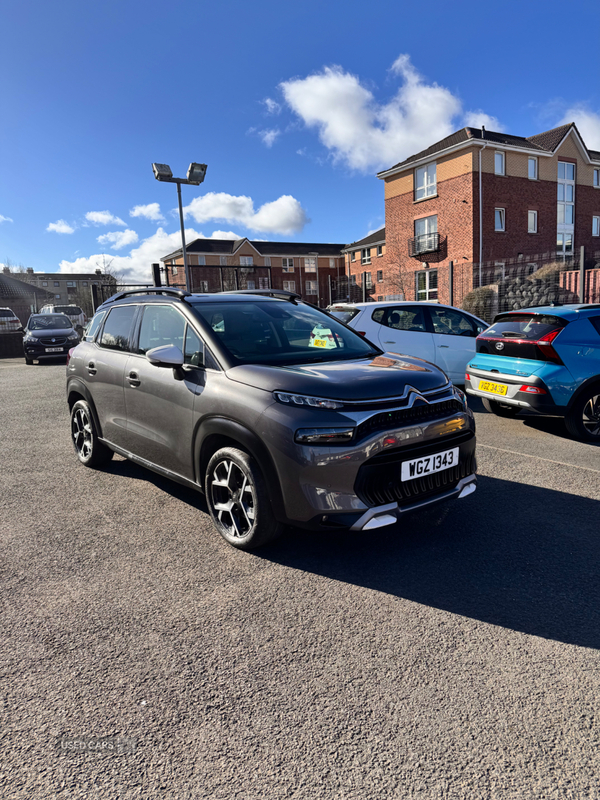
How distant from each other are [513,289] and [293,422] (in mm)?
18013

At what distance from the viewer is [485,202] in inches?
1294

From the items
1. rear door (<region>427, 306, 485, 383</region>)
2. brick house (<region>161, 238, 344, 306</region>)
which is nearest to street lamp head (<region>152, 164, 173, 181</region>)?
rear door (<region>427, 306, 485, 383</region>)

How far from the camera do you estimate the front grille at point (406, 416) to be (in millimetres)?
3113

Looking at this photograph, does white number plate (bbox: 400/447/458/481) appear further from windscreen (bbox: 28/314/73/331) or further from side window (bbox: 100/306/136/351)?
windscreen (bbox: 28/314/73/331)

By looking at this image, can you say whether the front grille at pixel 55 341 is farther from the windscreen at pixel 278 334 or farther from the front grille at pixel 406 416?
the front grille at pixel 406 416

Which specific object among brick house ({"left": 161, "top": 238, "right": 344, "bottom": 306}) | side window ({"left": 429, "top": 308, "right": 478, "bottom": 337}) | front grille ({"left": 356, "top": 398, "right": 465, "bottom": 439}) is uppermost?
brick house ({"left": 161, "top": 238, "right": 344, "bottom": 306})

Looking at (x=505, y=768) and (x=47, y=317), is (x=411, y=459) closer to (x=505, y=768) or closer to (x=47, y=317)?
(x=505, y=768)

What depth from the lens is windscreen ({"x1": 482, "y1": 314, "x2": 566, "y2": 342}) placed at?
6.37m

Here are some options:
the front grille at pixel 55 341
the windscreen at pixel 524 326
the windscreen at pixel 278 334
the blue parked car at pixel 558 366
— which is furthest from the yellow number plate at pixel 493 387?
the front grille at pixel 55 341

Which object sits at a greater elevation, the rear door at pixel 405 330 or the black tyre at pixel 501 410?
the rear door at pixel 405 330

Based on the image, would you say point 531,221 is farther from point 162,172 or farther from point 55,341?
point 55,341

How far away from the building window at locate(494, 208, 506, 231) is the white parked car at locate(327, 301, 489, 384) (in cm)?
2819

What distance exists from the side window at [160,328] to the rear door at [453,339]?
550 cm

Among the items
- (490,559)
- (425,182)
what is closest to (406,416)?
(490,559)
